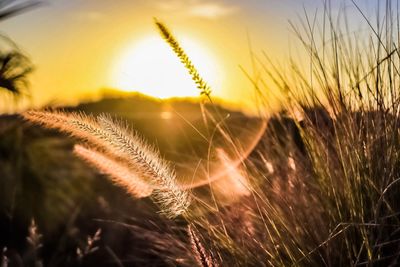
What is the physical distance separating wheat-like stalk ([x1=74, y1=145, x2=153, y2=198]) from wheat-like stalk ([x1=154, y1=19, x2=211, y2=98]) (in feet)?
1.19

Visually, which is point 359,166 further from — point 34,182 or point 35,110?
point 34,182

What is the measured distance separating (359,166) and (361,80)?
1.80 ft

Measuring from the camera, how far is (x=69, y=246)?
449cm

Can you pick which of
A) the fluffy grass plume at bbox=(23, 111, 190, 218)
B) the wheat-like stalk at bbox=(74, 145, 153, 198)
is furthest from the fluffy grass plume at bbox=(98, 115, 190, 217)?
the wheat-like stalk at bbox=(74, 145, 153, 198)

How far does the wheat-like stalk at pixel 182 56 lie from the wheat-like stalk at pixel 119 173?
1.19ft

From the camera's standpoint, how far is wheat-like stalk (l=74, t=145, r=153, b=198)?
6.49ft

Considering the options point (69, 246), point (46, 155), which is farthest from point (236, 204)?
point (46, 155)

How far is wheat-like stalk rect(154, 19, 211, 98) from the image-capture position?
2079mm

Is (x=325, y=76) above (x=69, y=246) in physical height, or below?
above

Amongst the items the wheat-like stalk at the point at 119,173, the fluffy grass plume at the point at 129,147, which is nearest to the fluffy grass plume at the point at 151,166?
the fluffy grass plume at the point at 129,147

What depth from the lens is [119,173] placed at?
2.07 m

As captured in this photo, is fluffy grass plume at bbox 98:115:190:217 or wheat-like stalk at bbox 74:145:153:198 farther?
wheat-like stalk at bbox 74:145:153:198

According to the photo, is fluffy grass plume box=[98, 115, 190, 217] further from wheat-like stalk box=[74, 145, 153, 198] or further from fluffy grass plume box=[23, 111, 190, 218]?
wheat-like stalk box=[74, 145, 153, 198]

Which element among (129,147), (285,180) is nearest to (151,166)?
(129,147)
